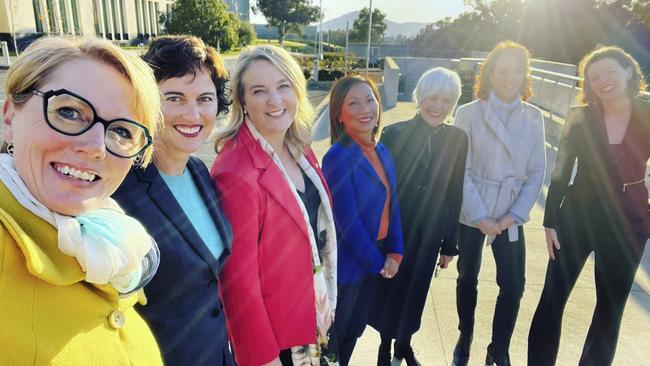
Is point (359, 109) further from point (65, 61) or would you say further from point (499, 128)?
point (65, 61)

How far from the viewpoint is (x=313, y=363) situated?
6.75 ft

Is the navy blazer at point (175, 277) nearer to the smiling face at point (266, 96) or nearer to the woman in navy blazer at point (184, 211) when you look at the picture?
the woman in navy blazer at point (184, 211)

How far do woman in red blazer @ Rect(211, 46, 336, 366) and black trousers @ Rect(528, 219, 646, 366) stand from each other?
156 centimetres

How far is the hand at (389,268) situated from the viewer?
2608 millimetres

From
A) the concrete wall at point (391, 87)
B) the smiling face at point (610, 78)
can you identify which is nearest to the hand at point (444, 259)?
the smiling face at point (610, 78)

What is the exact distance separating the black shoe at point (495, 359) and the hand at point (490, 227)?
86 cm

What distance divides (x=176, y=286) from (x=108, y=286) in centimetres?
47

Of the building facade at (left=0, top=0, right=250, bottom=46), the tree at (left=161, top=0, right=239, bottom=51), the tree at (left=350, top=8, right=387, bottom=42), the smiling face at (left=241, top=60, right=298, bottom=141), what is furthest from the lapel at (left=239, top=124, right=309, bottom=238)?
the tree at (left=350, top=8, right=387, bottom=42)

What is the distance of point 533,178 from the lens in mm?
2811

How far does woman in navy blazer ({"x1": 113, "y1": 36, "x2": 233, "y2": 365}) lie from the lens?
4.63 feet

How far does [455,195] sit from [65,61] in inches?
95.6

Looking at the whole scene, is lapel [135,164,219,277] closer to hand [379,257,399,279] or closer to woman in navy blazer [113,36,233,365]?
woman in navy blazer [113,36,233,365]

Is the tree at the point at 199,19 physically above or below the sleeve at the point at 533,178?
above

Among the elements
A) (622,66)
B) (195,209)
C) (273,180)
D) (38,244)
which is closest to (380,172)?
(273,180)
